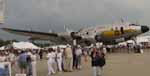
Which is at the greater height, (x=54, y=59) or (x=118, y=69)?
(x=54, y=59)

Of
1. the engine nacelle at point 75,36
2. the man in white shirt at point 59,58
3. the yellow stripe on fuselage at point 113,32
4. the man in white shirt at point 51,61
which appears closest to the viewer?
the man in white shirt at point 51,61

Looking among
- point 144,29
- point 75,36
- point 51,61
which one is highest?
point 144,29

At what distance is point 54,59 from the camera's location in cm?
2348

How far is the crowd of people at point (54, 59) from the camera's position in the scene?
18.0 meters

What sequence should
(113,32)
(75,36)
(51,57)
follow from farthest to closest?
(75,36) < (113,32) < (51,57)

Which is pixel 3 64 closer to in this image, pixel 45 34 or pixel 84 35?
pixel 84 35

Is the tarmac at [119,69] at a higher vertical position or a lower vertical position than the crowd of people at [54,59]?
lower

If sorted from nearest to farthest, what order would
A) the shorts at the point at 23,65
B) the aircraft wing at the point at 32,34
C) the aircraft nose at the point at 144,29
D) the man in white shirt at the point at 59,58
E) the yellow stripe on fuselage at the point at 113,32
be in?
the shorts at the point at 23,65
the man in white shirt at the point at 59,58
the yellow stripe on fuselage at the point at 113,32
the aircraft nose at the point at 144,29
the aircraft wing at the point at 32,34

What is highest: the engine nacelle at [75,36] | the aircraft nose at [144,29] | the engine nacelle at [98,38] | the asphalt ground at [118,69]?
the aircraft nose at [144,29]

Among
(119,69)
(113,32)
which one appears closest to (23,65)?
(119,69)

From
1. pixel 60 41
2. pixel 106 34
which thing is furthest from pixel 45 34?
pixel 106 34

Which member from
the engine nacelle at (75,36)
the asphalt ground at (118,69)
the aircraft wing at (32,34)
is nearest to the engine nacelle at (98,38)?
the engine nacelle at (75,36)

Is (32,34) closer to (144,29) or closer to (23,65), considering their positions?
(144,29)

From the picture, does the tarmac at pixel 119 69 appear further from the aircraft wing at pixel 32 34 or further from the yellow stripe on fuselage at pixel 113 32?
the aircraft wing at pixel 32 34
